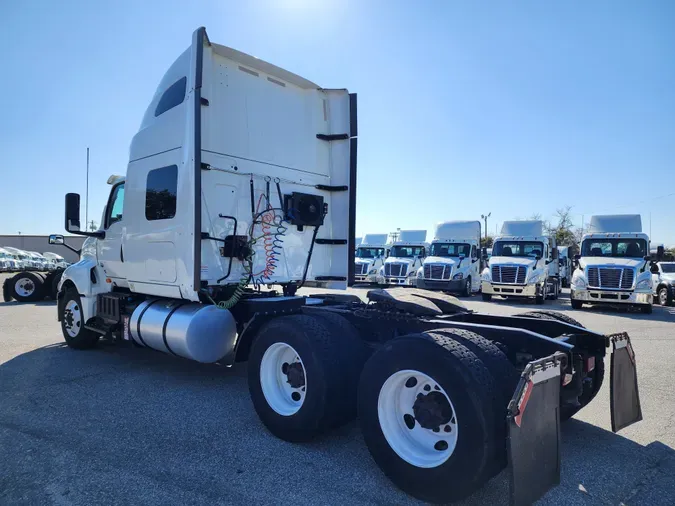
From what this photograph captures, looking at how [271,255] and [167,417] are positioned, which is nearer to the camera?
[167,417]

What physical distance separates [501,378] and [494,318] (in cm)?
181

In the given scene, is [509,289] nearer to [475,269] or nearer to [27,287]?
[475,269]

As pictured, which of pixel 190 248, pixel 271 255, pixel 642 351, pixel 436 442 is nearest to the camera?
pixel 436 442

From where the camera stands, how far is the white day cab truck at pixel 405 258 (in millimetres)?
22719

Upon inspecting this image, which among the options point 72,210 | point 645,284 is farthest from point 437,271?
point 72,210

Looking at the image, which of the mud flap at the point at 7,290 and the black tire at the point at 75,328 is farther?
the mud flap at the point at 7,290

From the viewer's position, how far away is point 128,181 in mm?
6645

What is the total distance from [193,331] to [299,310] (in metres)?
1.36

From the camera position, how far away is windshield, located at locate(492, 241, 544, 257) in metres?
18.5

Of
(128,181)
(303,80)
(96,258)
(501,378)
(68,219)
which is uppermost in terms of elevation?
(303,80)

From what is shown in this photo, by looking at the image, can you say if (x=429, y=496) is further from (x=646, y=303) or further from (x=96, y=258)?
(x=646, y=303)

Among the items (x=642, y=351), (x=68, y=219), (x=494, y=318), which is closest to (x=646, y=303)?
(x=642, y=351)

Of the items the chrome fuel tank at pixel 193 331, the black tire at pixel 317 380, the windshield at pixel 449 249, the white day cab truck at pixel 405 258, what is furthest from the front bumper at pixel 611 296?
the black tire at pixel 317 380

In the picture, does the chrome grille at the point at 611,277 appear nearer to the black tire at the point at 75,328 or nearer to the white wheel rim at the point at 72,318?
the black tire at the point at 75,328
